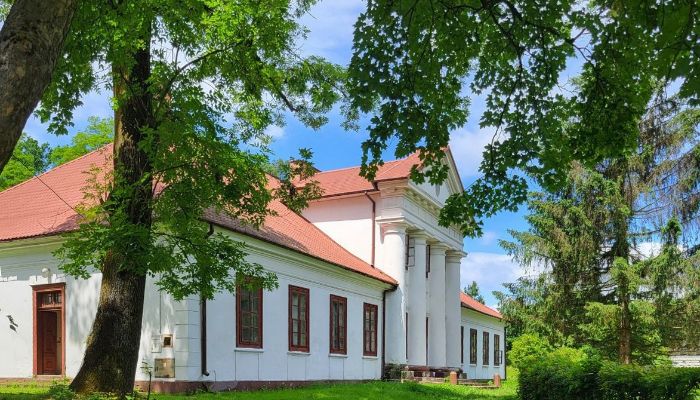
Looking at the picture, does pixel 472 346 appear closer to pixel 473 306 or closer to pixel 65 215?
pixel 473 306

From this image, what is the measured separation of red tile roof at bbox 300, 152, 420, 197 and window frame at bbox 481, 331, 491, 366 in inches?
648

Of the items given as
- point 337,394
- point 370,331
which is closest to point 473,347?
point 370,331

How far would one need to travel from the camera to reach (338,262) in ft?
81.1

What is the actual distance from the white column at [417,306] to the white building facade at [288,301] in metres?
0.04

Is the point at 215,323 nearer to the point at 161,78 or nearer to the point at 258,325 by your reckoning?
the point at 258,325

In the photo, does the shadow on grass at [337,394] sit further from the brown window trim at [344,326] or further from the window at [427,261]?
the window at [427,261]

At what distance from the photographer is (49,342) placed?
19188mm

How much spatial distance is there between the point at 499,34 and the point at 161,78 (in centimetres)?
632

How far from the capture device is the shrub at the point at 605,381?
30.4 feet

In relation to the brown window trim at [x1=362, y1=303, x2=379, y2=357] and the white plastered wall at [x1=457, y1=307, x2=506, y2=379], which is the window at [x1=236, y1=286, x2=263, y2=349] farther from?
the white plastered wall at [x1=457, y1=307, x2=506, y2=379]

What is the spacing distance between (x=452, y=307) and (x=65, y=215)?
2075cm

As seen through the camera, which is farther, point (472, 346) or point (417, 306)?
point (472, 346)

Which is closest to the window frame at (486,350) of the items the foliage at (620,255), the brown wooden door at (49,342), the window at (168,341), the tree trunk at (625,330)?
the foliage at (620,255)

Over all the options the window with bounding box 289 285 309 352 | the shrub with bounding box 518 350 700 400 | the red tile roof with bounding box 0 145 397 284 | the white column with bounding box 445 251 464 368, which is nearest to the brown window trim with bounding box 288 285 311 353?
the window with bounding box 289 285 309 352
